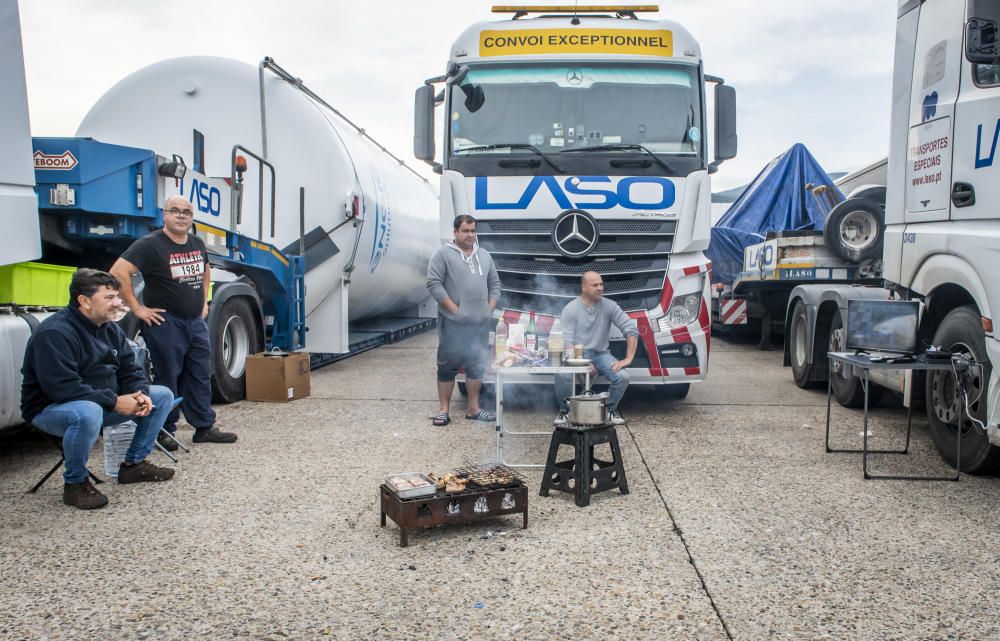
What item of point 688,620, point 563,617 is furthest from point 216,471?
point 688,620

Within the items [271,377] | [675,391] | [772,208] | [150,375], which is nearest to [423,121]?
[271,377]

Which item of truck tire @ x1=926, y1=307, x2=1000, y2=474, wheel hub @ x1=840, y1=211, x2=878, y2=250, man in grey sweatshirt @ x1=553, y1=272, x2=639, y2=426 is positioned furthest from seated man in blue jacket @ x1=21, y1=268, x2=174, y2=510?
wheel hub @ x1=840, y1=211, x2=878, y2=250

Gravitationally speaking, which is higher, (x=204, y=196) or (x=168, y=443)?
(x=204, y=196)

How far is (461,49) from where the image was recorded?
6777 mm

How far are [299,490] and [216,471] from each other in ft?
2.35

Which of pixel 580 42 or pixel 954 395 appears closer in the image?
pixel 954 395

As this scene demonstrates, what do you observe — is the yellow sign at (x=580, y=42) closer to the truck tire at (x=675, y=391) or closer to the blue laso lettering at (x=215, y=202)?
the blue laso lettering at (x=215, y=202)

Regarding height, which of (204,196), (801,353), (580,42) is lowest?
(801,353)

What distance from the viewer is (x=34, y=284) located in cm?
489

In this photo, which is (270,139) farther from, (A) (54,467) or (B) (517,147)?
(A) (54,467)

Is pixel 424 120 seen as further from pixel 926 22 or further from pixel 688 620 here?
pixel 688 620

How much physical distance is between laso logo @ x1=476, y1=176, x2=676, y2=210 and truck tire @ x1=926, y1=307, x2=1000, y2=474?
92.7 inches

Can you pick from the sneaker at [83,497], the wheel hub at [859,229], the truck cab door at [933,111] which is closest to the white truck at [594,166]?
the truck cab door at [933,111]

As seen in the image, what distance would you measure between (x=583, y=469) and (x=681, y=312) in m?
2.62
